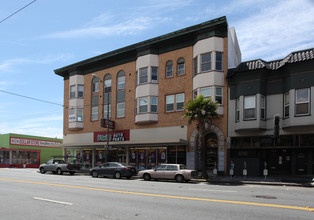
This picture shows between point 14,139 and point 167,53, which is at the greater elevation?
point 167,53

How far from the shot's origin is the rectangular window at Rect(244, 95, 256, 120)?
2286 cm

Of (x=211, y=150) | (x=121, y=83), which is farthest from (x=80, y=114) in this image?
(x=211, y=150)

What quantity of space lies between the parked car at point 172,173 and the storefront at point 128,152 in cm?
412

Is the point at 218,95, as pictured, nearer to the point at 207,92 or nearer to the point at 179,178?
the point at 207,92

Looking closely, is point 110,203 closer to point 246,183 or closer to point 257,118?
point 246,183

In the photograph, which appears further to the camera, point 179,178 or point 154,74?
point 154,74

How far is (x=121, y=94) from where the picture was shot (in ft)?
105

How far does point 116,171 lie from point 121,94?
11.5 metres

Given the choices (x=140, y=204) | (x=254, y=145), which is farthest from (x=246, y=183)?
(x=140, y=204)

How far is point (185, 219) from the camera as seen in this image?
7613mm

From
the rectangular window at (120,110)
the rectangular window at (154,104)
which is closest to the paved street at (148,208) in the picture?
the rectangular window at (154,104)

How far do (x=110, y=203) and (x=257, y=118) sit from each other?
52.0 feet

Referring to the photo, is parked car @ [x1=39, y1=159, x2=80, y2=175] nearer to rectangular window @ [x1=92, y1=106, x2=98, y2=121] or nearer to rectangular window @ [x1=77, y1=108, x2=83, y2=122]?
rectangular window @ [x1=92, y1=106, x2=98, y2=121]

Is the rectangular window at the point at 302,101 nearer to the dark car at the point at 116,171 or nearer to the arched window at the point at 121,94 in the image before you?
the dark car at the point at 116,171
